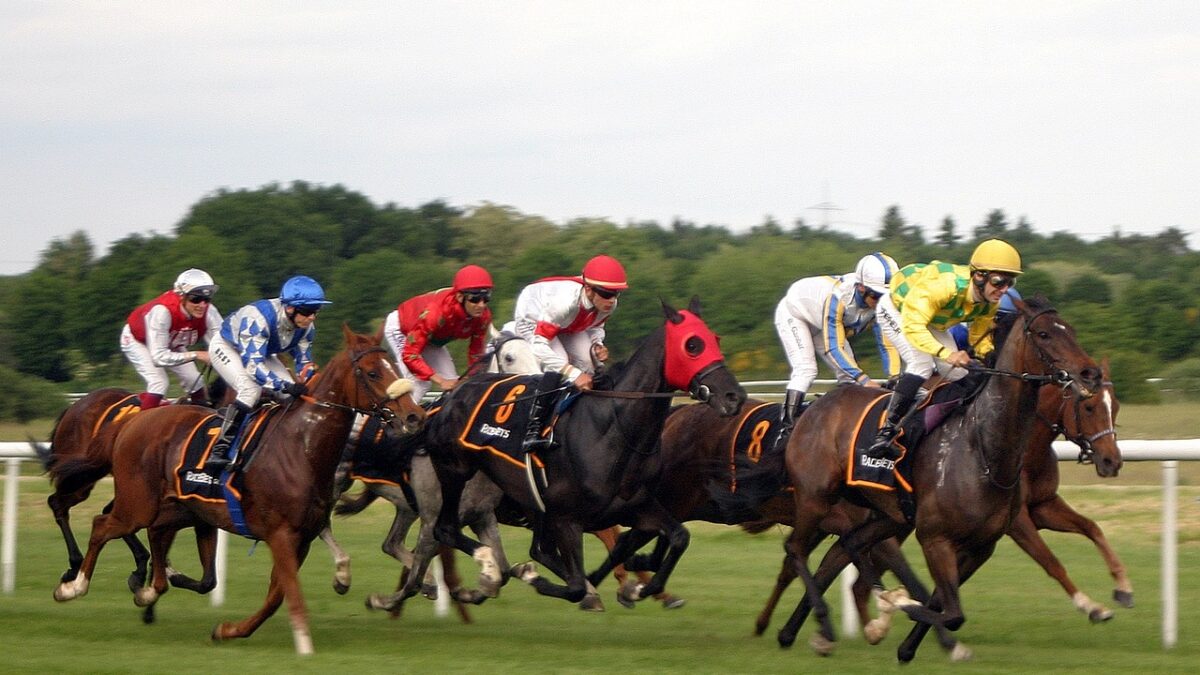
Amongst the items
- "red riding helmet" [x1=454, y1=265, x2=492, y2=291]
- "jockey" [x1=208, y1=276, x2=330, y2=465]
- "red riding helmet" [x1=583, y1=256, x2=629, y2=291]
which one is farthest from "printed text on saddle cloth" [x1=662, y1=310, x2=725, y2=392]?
"jockey" [x1=208, y1=276, x2=330, y2=465]

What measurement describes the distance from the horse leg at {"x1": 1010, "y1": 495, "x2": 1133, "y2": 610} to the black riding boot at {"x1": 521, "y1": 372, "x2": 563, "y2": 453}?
227 centimetres

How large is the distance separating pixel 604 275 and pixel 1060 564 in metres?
2.60

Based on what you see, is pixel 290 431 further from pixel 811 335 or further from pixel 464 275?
pixel 811 335

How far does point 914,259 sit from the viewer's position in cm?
3516

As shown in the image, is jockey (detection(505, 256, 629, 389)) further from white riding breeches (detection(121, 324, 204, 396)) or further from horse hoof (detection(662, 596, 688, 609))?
white riding breeches (detection(121, 324, 204, 396))

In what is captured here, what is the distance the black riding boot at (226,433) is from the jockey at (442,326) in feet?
2.96

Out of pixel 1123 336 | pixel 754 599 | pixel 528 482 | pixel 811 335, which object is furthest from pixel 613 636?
pixel 1123 336

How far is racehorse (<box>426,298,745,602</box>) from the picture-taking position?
707 cm

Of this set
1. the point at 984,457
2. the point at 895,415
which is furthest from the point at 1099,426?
the point at 895,415

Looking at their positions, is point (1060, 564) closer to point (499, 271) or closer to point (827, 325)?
point (827, 325)

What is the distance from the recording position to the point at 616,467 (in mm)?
7289

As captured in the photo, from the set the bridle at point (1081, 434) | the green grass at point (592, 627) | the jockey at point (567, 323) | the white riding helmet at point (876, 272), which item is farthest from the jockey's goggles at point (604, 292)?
the bridle at point (1081, 434)

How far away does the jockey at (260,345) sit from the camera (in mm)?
7605

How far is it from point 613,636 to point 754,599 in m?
1.53
